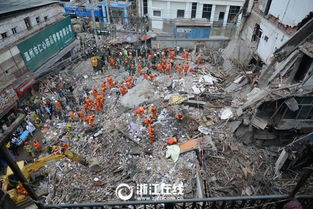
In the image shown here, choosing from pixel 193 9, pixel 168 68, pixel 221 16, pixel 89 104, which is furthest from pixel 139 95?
pixel 221 16

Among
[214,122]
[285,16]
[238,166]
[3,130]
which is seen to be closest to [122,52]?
[214,122]

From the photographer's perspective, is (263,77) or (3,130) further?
(263,77)

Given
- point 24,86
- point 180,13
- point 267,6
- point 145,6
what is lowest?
point 24,86

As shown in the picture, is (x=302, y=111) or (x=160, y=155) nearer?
(x=302, y=111)

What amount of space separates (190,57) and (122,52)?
6.28 meters

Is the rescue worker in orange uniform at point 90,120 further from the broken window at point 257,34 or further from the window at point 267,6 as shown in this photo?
the window at point 267,6

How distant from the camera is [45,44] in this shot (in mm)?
16453

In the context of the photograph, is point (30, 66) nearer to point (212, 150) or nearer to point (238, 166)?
point (212, 150)

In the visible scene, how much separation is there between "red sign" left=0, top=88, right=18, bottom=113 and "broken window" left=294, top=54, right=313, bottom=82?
1660 cm

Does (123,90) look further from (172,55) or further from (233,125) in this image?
(233,125)

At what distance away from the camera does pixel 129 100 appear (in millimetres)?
13180

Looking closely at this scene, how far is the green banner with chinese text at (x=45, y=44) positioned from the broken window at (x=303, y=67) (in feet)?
57.7

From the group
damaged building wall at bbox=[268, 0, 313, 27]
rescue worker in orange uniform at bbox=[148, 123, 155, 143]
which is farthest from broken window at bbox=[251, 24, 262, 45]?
rescue worker in orange uniform at bbox=[148, 123, 155, 143]

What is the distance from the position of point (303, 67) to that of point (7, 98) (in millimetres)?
16869
